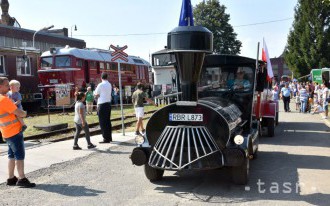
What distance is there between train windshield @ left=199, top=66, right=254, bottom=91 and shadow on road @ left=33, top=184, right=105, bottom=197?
353cm

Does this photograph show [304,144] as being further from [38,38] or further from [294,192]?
[38,38]

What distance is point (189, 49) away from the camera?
5781 millimetres

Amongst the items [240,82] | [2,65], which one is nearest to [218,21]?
[2,65]

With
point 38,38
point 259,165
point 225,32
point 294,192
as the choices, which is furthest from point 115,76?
point 225,32

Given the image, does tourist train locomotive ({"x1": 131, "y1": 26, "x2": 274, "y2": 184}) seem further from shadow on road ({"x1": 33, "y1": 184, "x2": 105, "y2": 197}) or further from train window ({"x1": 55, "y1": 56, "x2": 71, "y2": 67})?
train window ({"x1": 55, "y1": 56, "x2": 71, "y2": 67})

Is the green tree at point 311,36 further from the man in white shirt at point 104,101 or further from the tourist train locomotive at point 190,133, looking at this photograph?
the tourist train locomotive at point 190,133

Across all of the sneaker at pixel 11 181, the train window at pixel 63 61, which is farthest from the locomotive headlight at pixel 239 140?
the train window at pixel 63 61

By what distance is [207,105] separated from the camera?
621 centimetres

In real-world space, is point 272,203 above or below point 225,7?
below

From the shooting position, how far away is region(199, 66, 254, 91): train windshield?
8.54 m

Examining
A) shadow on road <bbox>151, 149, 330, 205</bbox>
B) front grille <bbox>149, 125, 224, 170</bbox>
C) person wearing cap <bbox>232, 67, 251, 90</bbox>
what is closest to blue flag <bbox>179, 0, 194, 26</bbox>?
front grille <bbox>149, 125, 224, 170</bbox>

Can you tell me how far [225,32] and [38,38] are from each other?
2915 cm

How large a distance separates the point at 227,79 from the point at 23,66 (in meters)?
19.7

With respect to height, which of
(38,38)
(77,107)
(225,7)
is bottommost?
(77,107)
